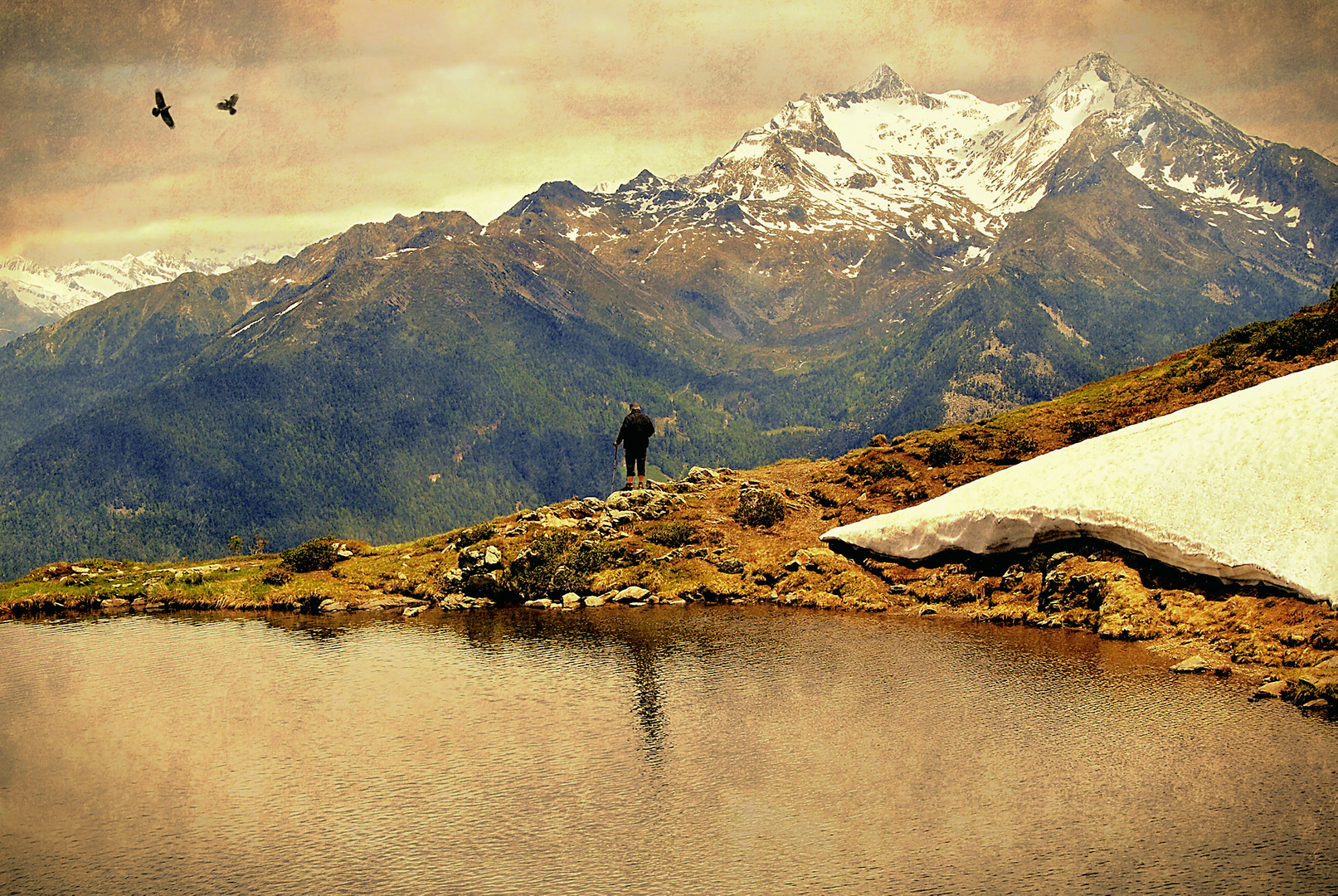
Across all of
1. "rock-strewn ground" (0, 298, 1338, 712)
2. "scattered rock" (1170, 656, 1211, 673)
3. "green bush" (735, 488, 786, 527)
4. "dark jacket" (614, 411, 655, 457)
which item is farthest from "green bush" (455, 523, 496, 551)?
"scattered rock" (1170, 656, 1211, 673)

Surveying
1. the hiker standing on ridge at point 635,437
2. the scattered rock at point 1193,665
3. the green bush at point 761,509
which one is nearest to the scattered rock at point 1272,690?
the scattered rock at point 1193,665

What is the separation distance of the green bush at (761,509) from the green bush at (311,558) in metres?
24.0

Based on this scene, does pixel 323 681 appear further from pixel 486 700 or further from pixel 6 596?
pixel 6 596

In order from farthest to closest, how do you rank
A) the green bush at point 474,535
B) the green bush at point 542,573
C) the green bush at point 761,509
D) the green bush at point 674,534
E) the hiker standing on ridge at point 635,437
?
the hiker standing on ridge at point 635,437, the green bush at point 474,535, the green bush at point 761,509, the green bush at point 674,534, the green bush at point 542,573

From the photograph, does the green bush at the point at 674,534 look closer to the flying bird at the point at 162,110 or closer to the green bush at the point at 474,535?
the green bush at the point at 474,535

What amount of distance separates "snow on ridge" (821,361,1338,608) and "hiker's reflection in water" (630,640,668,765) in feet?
47.9

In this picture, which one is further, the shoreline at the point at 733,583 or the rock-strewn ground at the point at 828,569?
the rock-strewn ground at the point at 828,569

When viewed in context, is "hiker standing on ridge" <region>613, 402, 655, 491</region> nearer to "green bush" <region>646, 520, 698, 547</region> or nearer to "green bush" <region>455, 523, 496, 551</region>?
"green bush" <region>646, 520, 698, 547</region>

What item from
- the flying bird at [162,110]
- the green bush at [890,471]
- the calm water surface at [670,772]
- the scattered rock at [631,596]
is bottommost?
the calm water surface at [670,772]

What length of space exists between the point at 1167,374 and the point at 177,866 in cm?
6442

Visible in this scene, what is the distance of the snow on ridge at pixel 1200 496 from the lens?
3162cm

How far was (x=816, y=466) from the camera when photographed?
226ft

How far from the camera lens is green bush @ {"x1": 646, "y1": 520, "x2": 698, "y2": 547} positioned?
5091 cm

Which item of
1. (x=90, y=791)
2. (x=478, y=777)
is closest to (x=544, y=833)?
(x=478, y=777)
